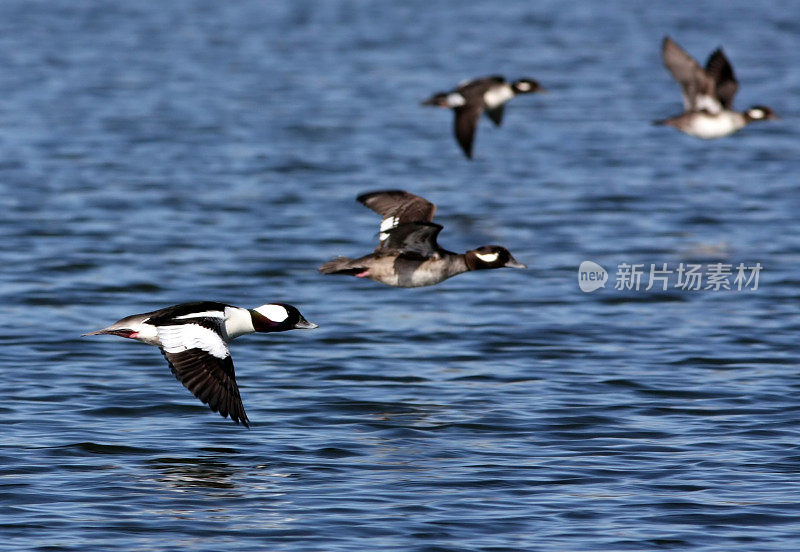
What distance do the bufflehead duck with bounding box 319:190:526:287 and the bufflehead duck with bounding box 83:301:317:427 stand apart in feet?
Answer: 4.76

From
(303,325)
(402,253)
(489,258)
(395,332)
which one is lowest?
(395,332)

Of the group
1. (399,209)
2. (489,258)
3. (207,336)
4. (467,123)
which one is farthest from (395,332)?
(467,123)

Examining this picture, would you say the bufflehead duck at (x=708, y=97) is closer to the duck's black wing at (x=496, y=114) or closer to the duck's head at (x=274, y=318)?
the duck's black wing at (x=496, y=114)

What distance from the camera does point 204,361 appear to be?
1080cm

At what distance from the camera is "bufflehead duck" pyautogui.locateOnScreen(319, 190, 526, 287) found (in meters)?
13.6

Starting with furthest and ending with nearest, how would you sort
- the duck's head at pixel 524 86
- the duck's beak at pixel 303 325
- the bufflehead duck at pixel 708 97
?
the duck's head at pixel 524 86 < the bufflehead duck at pixel 708 97 < the duck's beak at pixel 303 325

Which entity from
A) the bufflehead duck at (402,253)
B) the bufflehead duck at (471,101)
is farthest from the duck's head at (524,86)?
the bufflehead duck at (402,253)

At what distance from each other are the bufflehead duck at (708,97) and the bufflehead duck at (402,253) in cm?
854

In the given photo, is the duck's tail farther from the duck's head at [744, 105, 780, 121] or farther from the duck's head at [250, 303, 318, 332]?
the duck's head at [744, 105, 780, 121]

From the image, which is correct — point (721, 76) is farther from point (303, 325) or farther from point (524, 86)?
point (303, 325)

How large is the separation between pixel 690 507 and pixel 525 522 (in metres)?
1.18

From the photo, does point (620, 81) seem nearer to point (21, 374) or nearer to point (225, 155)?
point (225, 155)

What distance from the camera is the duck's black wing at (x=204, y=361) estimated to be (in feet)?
34.5

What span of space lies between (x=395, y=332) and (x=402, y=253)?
2.12 m
